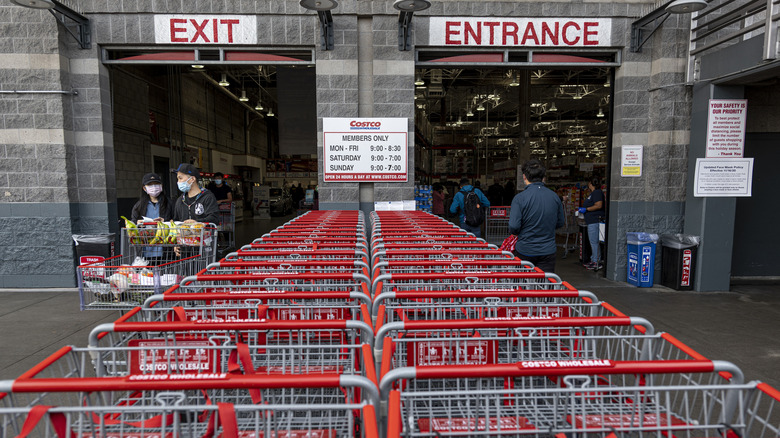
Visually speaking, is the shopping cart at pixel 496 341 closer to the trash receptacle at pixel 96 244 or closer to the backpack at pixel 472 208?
the backpack at pixel 472 208

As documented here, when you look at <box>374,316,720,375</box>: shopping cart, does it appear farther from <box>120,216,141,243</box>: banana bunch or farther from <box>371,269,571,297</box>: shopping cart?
<box>120,216,141,243</box>: banana bunch

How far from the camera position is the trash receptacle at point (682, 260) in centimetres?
700

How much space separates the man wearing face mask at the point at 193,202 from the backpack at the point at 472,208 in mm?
4713

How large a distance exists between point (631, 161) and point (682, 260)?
1.88m

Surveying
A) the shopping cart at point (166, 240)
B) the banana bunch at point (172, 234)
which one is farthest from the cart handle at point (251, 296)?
the banana bunch at point (172, 234)

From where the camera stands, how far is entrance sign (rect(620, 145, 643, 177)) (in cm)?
762

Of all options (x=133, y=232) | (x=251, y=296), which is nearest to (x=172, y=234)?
(x=133, y=232)

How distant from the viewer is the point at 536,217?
182 inches

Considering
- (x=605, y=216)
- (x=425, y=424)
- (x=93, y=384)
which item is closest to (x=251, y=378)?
(x=93, y=384)

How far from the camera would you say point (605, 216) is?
8.32 metres

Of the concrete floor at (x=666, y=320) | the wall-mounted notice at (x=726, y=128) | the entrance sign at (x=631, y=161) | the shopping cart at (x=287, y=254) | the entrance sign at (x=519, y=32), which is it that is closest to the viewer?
the shopping cart at (x=287, y=254)

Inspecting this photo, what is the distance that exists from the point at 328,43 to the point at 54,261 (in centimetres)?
594

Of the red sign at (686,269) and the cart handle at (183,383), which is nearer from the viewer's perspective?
the cart handle at (183,383)

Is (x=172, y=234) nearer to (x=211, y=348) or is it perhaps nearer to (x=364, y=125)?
(x=211, y=348)
